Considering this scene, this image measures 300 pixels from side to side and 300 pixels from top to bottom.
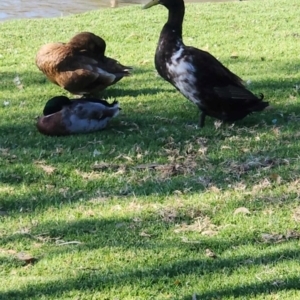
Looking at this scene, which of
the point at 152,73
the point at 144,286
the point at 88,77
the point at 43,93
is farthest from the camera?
the point at 152,73

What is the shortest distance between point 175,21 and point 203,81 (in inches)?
31.1

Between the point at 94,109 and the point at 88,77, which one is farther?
the point at 88,77

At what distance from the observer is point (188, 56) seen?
276 inches

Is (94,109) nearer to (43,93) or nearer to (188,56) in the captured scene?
(188,56)

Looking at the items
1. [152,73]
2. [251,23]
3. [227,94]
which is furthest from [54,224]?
[251,23]

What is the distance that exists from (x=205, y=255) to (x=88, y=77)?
3.80 metres

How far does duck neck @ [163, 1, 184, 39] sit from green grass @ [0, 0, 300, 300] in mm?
879

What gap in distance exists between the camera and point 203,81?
23.0ft

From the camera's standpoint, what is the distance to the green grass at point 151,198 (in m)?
4.33

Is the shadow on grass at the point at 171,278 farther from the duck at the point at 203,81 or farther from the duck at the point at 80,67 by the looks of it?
the duck at the point at 80,67

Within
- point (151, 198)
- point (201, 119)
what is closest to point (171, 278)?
point (151, 198)

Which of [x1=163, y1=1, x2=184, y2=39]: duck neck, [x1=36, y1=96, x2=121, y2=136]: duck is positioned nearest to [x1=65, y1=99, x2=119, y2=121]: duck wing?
[x1=36, y1=96, x2=121, y2=136]: duck

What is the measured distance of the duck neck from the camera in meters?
7.34

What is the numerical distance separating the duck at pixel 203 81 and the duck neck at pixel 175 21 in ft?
0.05
